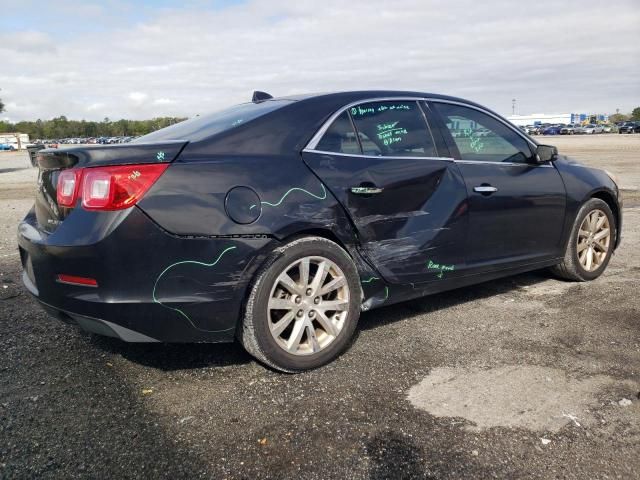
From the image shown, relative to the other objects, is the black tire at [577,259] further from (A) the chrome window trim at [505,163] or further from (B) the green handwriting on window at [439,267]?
(B) the green handwriting on window at [439,267]

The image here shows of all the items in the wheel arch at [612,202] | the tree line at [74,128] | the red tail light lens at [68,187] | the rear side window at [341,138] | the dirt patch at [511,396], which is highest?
the tree line at [74,128]

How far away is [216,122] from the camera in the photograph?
145 inches

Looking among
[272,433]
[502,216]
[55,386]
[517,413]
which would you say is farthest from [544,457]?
[55,386]

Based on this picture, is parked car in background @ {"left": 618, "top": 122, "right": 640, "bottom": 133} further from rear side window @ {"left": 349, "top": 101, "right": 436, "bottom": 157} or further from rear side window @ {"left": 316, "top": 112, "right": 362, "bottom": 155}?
rear side window @ {"left": 316, "top": 112, "right": 362, "bottom": 155}

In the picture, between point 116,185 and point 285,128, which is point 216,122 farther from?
point 116,185

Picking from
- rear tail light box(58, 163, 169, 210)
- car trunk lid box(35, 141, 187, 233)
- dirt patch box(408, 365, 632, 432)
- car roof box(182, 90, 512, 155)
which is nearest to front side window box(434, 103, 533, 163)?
car roof box(182, 90, 512, 155)

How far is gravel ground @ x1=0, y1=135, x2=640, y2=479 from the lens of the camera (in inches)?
96.4

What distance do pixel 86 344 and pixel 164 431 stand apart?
1.38 meters

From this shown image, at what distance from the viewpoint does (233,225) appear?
2986 mm

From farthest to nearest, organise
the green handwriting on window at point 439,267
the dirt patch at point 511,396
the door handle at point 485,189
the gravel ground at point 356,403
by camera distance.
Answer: the door handle at point 485,189
the green handwriting on window at point 439,267
the dirt patch at point 511,396
the gravel ground at point 356,403

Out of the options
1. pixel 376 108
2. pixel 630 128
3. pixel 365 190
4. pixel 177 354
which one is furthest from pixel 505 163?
pixel 630 128

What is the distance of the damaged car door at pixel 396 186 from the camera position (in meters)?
3.47

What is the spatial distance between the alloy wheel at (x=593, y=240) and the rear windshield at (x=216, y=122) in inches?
117

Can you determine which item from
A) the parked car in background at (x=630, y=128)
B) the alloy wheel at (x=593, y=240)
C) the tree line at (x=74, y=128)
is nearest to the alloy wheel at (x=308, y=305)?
the alloy wheel at (x=593, y=240)
